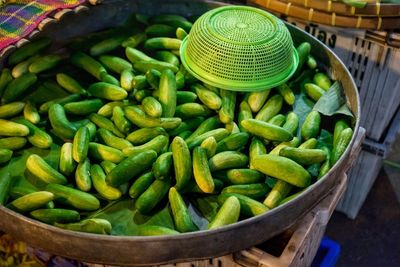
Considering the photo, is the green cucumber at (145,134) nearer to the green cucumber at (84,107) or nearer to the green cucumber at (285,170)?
the green cucumber at (84,107)

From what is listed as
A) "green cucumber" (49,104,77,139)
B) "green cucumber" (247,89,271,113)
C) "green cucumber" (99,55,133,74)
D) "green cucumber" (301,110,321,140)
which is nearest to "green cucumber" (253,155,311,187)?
"green cucumber" (301,110,321,140)

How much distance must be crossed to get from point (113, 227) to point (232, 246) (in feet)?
1.39

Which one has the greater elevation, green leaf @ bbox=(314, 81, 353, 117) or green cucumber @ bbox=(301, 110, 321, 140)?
green leaf @ bbox=(314, 81, 353, 117)

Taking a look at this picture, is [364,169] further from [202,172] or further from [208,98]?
[202,172]

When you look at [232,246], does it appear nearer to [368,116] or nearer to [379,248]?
[368,116]

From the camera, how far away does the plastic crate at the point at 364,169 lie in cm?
266

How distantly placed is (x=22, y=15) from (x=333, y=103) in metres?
1.34

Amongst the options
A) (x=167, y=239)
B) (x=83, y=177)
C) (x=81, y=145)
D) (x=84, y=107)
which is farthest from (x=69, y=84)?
(x=167, y=239)

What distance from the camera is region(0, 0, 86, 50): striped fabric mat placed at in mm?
1933

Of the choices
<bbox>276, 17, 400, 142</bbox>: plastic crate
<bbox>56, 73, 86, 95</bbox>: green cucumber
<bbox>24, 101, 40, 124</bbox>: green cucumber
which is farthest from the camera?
<bbox>276, 17, 400, 142</bbox>: plastic crate

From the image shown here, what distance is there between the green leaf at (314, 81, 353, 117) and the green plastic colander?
18 cm

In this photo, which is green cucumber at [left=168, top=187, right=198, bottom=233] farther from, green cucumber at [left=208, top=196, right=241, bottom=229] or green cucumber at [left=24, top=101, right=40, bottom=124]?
green cucumber at [left=24, top=101, right=40, bottom=124]

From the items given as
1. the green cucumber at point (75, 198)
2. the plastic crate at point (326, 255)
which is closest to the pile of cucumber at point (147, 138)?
the green cucumber at point (75, 198)

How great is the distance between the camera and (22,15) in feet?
6.60
